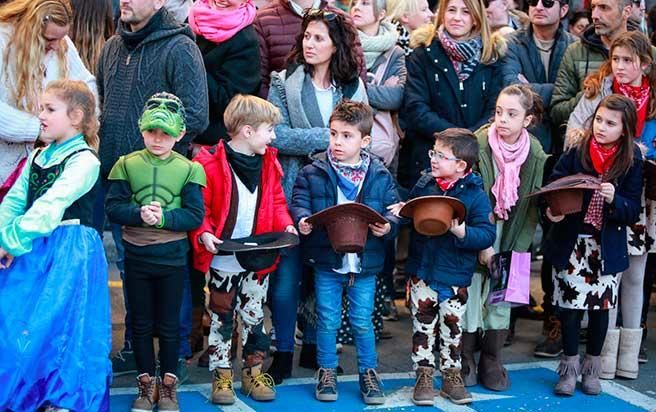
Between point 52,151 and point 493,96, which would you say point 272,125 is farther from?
point 493,96

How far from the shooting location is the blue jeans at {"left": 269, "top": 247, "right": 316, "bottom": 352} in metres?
6.38

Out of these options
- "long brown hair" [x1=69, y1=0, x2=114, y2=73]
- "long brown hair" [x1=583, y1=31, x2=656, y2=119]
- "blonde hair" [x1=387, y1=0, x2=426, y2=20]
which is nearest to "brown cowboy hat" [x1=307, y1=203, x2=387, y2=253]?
"long brown hair" [x1=69, y1=0, x2=114, y2=73]

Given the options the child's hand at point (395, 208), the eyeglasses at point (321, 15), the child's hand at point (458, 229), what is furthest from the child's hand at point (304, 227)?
the eyeglasses at point (321, 15)

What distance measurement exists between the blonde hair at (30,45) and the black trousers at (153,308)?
1117 millimetres

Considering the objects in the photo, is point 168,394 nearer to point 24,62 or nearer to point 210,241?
point 210,241

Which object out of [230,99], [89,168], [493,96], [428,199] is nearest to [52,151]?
[89,168]

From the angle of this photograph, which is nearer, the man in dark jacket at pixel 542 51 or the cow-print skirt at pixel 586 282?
the cow-print skirt at pixel 586 282

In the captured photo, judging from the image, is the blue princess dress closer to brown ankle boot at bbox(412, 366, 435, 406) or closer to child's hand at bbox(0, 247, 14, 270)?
child's hand at bbox(0, 247, 14, 270)

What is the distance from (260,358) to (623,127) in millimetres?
2497

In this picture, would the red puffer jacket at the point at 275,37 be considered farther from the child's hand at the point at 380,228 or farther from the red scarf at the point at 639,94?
the red scarf at the point at 639,94

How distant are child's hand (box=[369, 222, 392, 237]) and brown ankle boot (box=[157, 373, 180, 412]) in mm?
1329

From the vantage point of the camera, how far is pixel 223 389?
5.97m

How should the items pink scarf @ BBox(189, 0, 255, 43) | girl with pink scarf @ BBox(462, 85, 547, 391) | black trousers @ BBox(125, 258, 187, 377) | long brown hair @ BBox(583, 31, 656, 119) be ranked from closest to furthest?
black trousers @ BBox(125, 258, 187, 377) → girl with pink scarf @ BBox(462, 85, 547, 391) → pink scarf @ BBox(189, 0, 255, 43) → long brown hair @ BBox(583, 31, 656, 119)

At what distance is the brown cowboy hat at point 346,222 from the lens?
229 inches
